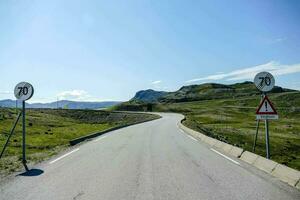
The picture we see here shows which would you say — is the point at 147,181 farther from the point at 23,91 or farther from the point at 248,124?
the point at 248,124

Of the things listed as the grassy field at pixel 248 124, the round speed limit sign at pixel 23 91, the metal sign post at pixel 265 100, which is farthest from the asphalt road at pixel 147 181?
the grassy field at pixel 248 124

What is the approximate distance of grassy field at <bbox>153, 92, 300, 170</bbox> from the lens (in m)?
38.1

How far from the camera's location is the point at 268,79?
514 inches

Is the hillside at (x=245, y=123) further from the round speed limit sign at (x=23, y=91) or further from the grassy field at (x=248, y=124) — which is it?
the round speed limit sign at (x=23, y=91)

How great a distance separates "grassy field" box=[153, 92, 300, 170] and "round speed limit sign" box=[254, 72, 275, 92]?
1354 cm

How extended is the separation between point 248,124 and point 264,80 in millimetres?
63213

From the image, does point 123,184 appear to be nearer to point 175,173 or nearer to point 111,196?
point 111,196

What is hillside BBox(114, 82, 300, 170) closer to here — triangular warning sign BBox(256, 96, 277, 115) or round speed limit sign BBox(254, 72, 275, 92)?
triangular warning sign BBox(256, 96, 277, 115)

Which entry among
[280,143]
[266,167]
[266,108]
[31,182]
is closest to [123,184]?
[31,182]

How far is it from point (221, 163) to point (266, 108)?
258 centimetres

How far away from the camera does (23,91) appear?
14195 mm

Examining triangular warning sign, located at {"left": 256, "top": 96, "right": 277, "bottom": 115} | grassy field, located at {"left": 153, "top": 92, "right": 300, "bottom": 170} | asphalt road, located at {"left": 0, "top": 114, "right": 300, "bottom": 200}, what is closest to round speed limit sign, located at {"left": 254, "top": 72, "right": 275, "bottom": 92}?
triangular warning sign, located at {"left": 256, "top": 96, "right": 277, "bottom": 115}

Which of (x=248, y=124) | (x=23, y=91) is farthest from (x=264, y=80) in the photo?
(x=248, y=124)

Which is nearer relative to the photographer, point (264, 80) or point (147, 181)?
point (147, 181)
